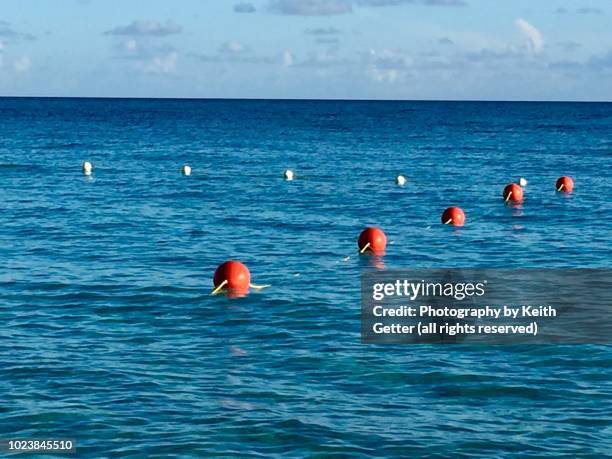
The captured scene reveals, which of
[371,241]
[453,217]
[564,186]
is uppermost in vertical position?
[564,186]

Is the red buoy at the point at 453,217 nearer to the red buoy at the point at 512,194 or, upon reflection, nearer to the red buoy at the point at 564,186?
the red buoy at the point at 512,194

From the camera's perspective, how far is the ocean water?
19844 mm

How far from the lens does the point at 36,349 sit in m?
25.3

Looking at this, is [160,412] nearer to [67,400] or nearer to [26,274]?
[67,400]

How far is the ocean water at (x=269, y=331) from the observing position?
65.1 feet

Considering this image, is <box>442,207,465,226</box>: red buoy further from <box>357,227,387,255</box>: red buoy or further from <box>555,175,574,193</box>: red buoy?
<box>555,175,574,193</box>: red buoy

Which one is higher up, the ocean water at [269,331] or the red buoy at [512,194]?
the red buoy at [512,194]

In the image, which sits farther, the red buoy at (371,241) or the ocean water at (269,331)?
the red buoy at (371,241)

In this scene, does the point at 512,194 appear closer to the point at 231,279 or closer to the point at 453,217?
the point at 453,217

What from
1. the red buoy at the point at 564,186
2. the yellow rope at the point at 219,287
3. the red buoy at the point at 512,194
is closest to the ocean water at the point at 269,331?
the yellow rope at the point at 219,287

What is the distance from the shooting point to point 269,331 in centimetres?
2741

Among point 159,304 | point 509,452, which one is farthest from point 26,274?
point 509,452

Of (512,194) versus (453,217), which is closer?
(453,217)

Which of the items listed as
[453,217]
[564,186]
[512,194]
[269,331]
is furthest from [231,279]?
[564,186]
